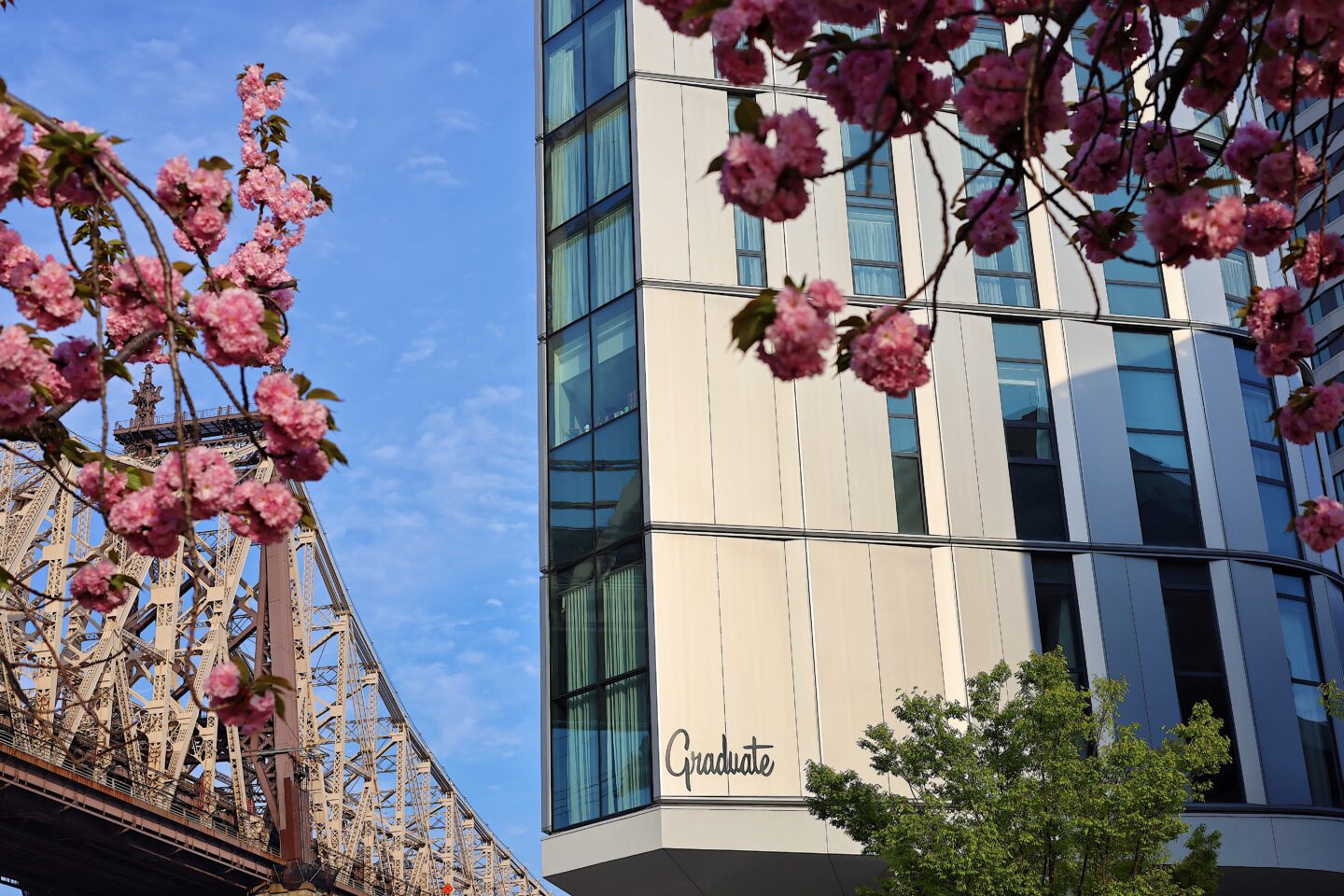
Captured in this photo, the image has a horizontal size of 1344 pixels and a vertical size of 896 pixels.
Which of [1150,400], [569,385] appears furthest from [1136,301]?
[569,385]

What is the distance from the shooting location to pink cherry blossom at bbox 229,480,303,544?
6453 millimetres

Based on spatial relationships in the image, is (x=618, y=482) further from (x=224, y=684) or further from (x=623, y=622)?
(x=224, y=684)

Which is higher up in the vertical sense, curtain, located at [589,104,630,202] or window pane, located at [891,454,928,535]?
curtain, located at [589,104,630,202]

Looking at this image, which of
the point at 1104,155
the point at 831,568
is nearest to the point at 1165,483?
the point at 831,568

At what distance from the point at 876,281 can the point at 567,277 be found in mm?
6001

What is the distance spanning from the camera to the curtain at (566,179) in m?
30.4

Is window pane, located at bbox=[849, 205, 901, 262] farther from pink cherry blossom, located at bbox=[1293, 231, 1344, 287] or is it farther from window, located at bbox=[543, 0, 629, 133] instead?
pink cherry blossom, located at bbox=[1293, 231, 1344, 287]

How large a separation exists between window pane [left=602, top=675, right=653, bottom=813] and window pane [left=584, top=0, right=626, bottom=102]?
1220 centimetres

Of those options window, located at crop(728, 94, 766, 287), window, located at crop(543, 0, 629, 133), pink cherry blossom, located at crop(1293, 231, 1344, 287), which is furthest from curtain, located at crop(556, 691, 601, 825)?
pink cherry blossom, located at crop(1293, 231, 1344, 287)

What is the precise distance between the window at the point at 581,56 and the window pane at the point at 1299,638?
1634 centimetres

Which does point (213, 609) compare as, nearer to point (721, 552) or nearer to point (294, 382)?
point (721, 552)

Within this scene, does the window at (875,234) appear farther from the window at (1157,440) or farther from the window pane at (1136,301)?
the window at (1157,440)

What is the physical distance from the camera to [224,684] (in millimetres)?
6375

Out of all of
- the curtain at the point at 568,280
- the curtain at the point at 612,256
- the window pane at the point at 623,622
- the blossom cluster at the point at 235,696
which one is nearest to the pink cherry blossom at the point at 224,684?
the blossom cluster at the point at 235,696
